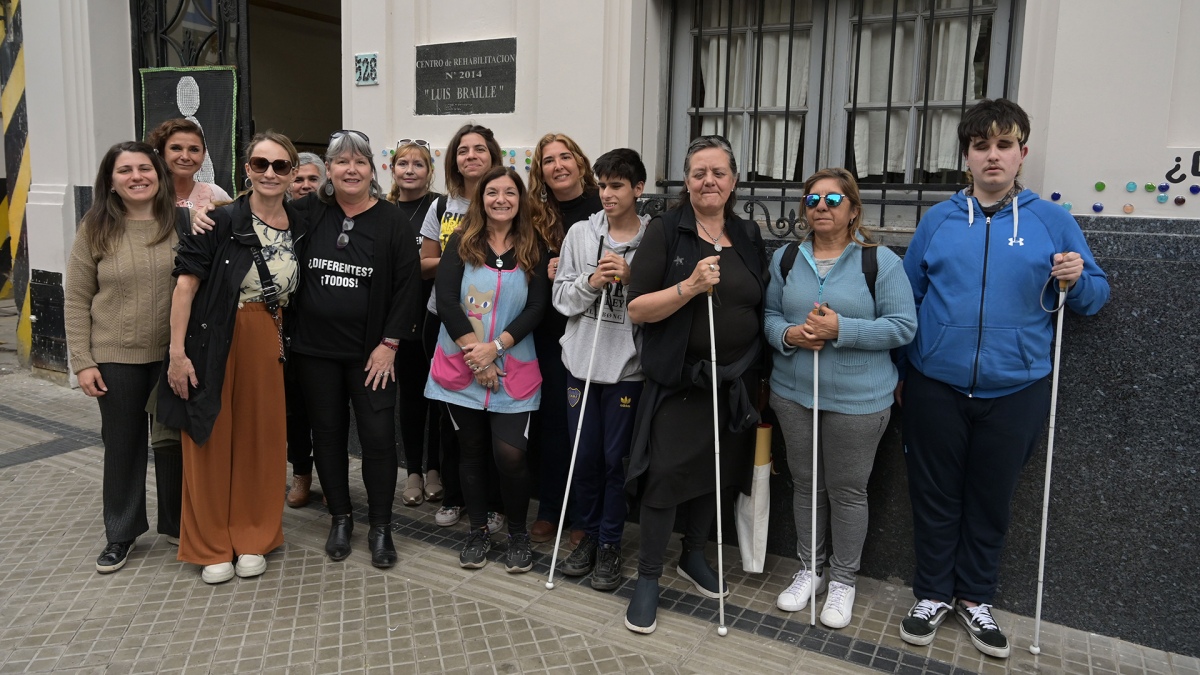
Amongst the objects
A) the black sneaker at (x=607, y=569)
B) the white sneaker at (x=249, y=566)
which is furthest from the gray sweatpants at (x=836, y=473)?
the white sneaker at (x=249, y=566)

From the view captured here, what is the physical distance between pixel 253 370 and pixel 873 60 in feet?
11.5

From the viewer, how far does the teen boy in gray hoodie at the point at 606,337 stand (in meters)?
3.72

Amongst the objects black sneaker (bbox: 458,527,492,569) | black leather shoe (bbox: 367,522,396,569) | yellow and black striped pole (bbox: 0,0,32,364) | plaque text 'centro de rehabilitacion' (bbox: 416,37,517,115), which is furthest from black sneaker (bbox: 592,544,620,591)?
yellow and black striped pole (bbox: 0,0,32,364)

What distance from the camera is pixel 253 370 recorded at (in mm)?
4016

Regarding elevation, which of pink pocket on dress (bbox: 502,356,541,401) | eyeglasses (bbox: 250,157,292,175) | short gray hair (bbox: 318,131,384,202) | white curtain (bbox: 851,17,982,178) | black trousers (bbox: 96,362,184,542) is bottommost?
black trousers (bbox: 96,362,184,542)

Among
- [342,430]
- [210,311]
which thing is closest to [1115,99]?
[342,430]

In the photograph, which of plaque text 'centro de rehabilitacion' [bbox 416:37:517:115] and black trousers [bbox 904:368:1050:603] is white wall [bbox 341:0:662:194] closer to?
plaque text 'centro de rehabilitacion' [bbox 416:37:517:115]

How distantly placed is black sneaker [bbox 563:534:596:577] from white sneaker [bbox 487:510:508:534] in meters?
0.55

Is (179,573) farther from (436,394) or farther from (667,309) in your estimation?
(667,309)

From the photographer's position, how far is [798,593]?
379cm

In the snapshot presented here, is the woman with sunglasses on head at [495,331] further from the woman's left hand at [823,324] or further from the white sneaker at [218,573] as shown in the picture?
the woman's left hand at [823,324]

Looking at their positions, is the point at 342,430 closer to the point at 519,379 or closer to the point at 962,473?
the point at 519,379

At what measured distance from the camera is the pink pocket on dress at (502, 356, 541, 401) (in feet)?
13.1

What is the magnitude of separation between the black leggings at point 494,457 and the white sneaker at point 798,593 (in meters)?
1.27
